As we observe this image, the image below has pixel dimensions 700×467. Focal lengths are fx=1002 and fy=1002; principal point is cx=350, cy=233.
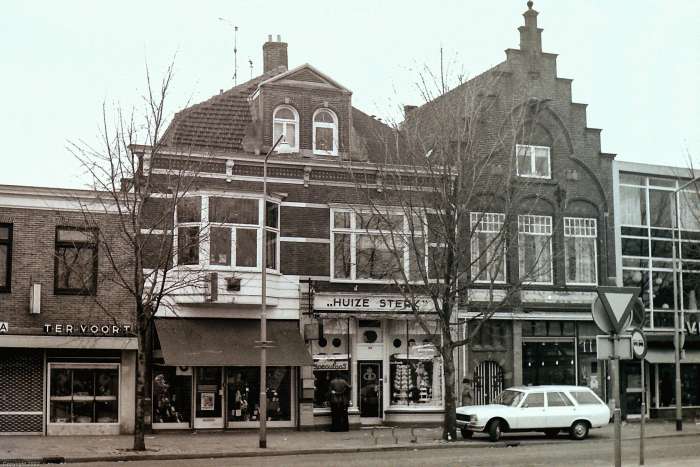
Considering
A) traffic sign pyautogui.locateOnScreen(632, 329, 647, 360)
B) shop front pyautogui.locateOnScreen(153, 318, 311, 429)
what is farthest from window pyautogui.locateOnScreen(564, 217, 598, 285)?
traffic sign pyautogui.locateOnScreen(632, 329, 647, 360)

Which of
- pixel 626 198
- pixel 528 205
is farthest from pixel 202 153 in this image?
pixel 626 198

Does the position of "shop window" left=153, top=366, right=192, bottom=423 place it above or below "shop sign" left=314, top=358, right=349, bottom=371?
below

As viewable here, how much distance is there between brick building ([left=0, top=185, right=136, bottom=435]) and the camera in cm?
2750

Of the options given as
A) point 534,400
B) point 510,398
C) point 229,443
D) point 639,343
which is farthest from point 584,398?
point 639,343

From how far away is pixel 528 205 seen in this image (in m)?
35.8

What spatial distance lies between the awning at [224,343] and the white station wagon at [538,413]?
17.8 ft

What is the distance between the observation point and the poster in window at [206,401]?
1185 inches

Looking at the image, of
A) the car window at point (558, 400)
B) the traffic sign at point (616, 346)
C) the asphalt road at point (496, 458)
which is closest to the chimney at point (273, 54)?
the car window at point (558, 400)

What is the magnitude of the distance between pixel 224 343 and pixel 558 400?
32.3ft

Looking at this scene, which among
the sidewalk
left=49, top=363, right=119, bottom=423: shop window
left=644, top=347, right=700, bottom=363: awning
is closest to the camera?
the sidewalk

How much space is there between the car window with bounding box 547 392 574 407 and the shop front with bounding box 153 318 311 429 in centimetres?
716

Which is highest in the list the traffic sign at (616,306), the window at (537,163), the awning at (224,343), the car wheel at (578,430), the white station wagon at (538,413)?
the window at (537,163)

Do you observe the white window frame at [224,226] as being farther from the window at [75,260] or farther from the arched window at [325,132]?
the arched window at [325,132]

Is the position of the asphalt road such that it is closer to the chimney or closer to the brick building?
the brick building
